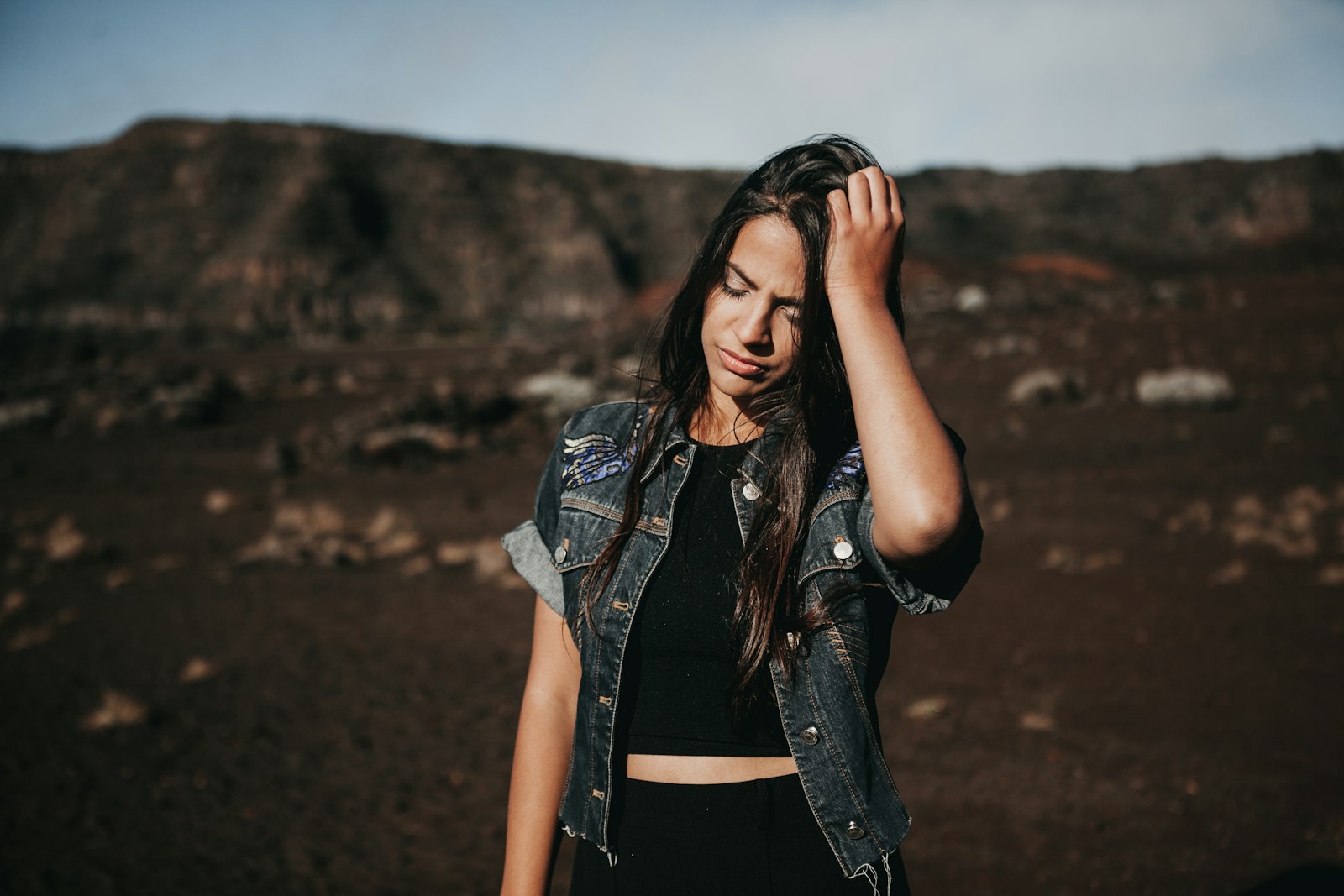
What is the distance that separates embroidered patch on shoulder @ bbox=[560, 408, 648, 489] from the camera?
1.72 metres

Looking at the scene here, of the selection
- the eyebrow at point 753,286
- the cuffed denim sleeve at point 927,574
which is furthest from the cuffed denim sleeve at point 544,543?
the cuffed denim sleeve at point 927,574

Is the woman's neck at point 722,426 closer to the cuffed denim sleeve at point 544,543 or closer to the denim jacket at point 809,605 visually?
the denim jacket at point 809,605

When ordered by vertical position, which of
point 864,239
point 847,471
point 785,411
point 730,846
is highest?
point 864,239

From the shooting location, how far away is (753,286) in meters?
1.54

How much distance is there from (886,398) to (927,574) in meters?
0.32

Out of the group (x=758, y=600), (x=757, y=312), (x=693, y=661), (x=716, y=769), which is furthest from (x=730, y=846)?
(x=757, y=312)

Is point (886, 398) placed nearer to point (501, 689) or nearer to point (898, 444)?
point (898, 444)

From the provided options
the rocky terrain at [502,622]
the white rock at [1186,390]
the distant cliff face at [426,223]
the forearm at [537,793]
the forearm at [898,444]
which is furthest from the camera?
the distant cliff face at [426,223]

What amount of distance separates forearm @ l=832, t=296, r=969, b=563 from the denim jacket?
115 mm

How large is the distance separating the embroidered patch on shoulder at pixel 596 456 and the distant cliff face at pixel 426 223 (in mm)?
55882

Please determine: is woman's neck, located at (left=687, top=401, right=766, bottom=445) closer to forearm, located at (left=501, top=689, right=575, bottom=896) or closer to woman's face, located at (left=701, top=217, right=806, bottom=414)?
woman's face, located at (left=701, top=217, right=806, bottom=414)

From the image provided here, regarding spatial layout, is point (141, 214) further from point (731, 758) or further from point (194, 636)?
point (731, 758)

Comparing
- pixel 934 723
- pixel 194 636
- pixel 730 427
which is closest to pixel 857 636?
pixel 730 427

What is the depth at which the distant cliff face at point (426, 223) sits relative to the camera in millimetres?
59000
